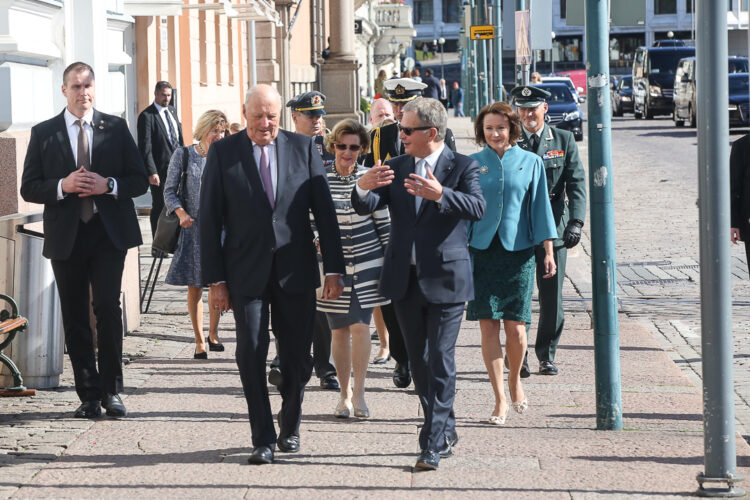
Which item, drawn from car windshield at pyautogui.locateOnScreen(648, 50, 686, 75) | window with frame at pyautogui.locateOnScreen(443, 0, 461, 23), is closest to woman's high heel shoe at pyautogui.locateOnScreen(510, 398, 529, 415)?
car windshield at pyautogui.locateOnScreen(648, 50, 686, 75)

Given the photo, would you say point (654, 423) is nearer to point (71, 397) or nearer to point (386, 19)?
point (71, 397)

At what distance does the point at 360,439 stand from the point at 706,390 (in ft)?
5.84

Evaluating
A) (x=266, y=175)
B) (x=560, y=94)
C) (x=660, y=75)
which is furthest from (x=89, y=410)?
(x=660, y=75)

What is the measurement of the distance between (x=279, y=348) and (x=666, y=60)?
42.9m

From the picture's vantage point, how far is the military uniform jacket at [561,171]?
28.1 feet

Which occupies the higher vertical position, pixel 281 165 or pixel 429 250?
pixel 281 165

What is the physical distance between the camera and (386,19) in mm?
70688

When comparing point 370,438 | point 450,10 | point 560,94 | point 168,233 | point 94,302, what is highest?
point 450,10

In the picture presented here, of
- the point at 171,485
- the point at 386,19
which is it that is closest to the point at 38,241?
the point at 171,485

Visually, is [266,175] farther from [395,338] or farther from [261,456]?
[395,338]

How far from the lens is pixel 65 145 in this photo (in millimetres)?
7473

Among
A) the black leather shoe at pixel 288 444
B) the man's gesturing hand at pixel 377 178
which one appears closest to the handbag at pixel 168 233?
the black leather shoe at pixel 288 444

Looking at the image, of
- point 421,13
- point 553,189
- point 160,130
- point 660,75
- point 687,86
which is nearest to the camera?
point 553,189

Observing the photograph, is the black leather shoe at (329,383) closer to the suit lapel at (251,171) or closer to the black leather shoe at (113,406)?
the black leather shoe at (113,406)
